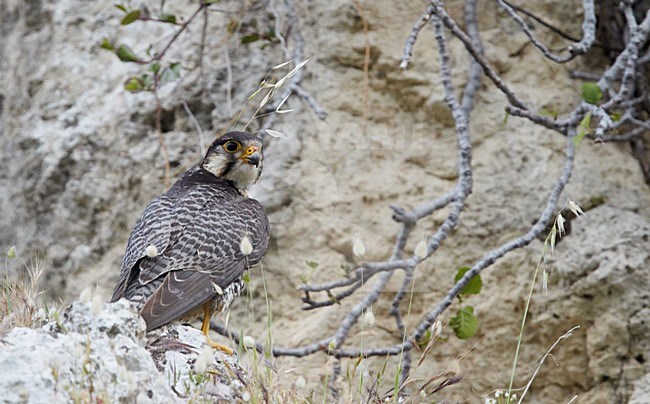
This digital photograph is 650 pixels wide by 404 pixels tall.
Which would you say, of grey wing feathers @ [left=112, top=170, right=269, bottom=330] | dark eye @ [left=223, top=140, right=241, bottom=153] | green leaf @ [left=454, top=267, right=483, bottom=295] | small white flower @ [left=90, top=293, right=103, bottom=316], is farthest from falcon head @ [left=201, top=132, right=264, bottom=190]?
small white flower @ [left=90, top=293, right=103, bottom=316]

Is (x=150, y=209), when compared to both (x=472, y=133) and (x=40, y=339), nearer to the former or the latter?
(x=40, y=339)

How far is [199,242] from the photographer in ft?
13.6

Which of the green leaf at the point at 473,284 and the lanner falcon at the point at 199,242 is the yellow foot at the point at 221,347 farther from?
the green leaf at the point at 473,284

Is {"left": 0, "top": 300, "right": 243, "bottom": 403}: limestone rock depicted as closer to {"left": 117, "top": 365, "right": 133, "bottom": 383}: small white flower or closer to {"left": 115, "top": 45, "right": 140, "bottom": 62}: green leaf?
{"left": 117, "top": 365, "right": 133, "bottom": 383}: small white flower

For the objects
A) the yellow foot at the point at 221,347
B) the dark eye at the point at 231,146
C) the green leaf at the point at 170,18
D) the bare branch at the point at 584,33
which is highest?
the bare branch at the point at 584,33

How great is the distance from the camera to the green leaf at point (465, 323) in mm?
4555

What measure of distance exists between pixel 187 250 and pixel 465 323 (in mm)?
1395

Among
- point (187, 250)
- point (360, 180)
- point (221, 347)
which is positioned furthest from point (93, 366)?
point (360, 180)

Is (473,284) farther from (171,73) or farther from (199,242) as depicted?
(171,73)

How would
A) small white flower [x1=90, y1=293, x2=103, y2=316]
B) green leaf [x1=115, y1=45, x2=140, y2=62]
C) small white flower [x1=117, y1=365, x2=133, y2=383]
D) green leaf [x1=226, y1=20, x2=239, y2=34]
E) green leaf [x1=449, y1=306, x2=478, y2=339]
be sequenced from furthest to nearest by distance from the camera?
1. green leaf [x1=226, y1=20, x2=239, y2=34]
2. green leaf [x1=115, y1=45, x2=140, y2=62]
3. green leaf [x1=449, y1=306, x2=478, y2=339]
4. small white flower [x1=90, y1=293, x2=103, y2=316]
5. small white flower [x1=117, y1=365, x2=133, y2=383]

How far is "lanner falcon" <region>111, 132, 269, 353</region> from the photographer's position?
386 centimetres

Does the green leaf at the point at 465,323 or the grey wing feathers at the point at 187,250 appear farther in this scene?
the green leaf at the point at 465,323

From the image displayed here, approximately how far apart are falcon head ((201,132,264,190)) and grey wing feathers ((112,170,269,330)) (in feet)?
0.62

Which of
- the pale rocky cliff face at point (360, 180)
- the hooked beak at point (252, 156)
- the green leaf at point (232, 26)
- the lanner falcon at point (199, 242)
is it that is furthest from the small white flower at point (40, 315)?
the green leaf at point (232, 26)
